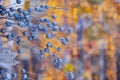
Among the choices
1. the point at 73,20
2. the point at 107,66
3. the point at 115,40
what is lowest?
the point at 107,66

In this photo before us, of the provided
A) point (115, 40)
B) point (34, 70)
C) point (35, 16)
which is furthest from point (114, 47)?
point (35, 16)

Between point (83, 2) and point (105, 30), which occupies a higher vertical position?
point (83, 2)

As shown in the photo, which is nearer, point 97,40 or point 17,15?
point 17,15

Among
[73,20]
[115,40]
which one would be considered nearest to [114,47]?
[115,40]

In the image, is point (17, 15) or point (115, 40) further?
point (115, 40)

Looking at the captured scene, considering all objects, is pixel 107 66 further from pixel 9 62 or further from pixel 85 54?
pixel 9 62

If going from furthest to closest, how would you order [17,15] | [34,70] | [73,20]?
[73,20], [34,70], [17,15]

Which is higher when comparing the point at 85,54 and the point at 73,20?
the point at 73,20

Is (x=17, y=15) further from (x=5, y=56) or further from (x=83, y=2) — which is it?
(x=83, y=2)

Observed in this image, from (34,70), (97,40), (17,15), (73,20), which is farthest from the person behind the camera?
(97,40)
